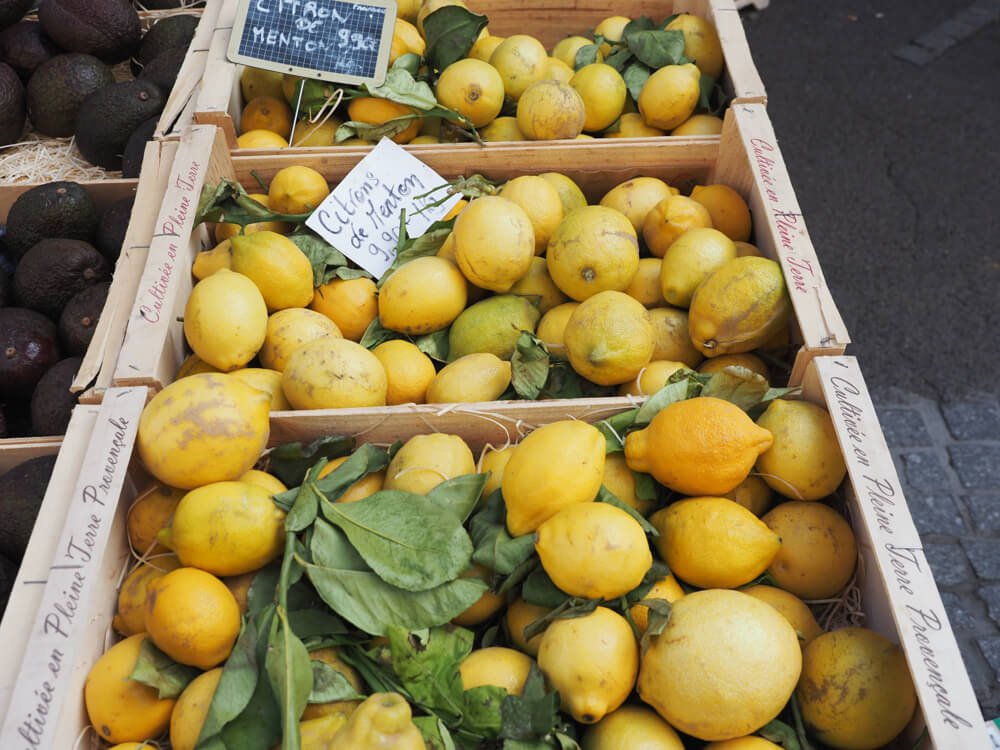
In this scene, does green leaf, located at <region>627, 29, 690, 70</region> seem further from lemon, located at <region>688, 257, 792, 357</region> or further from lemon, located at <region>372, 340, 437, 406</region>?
lemon, located at <region>372, 340, 437, 406</region>

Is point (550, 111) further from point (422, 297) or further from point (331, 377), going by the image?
point (331, 377)

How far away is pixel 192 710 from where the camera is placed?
4.06 feet

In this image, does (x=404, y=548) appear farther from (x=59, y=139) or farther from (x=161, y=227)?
(x=59, y=139)

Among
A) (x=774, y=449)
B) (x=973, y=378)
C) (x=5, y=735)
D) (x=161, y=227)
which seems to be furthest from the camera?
(x=973, y=378)

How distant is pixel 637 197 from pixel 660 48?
2.24ft

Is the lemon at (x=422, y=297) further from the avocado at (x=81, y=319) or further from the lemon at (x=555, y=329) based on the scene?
the avocado at (x=81, y=319)

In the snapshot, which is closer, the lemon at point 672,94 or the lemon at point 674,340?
the lemon at point 674,340

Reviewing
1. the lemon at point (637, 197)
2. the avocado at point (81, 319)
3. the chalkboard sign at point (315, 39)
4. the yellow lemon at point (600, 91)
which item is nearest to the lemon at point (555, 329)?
the lemon at point (637, 197)

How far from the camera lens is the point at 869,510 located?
1.37 meters

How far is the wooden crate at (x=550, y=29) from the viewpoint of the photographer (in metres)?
2.28

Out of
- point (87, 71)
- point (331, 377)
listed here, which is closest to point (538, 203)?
point (331, 377)

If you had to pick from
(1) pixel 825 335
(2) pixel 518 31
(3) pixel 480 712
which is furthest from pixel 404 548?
(2) pixel 518 31

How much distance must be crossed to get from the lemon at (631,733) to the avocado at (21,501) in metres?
1.28

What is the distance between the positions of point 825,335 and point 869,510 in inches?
15.7
